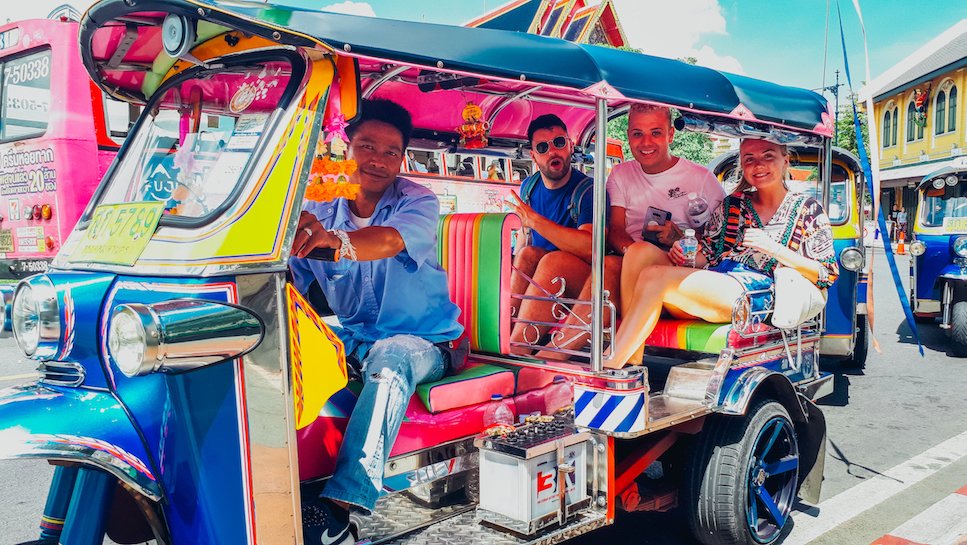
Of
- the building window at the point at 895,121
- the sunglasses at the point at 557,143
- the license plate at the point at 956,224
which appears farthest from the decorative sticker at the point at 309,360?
the building window at the point at 895,121

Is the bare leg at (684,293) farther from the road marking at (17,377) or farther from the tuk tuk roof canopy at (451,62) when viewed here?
the road marking at (17,377)

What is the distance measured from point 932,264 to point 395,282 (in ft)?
28.6

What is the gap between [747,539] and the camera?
12.0 ft

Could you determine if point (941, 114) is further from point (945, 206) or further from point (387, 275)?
point (387, 275)

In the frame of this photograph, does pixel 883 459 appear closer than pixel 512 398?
No

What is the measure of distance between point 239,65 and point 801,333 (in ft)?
10.6

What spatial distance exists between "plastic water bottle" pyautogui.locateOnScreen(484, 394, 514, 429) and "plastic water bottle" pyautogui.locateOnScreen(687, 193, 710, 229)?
1.80 metres

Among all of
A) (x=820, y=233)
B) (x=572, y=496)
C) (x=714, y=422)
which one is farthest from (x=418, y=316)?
(x=820, y=233)

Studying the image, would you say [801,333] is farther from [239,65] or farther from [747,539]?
[239,65]

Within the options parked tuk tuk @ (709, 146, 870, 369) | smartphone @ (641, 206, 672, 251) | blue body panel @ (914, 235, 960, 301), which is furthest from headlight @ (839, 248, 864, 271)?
smartphone @ (641, 206, 672, 251)

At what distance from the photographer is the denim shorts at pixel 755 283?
12.7ft

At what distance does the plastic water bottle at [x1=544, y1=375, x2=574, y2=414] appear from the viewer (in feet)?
11.8

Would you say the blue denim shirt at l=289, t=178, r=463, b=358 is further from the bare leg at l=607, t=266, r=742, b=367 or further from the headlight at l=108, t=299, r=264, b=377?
the headlight at l=108, t=299, r=264, b=377

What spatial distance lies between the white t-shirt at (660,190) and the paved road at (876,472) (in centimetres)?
168
